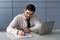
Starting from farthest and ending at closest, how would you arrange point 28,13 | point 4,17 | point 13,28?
point 4,17 < point 28,13 < point 13,28

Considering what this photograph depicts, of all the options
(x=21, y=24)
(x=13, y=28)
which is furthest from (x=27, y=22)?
(x=13, y=28)

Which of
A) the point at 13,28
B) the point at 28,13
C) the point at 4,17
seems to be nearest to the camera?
the point at 13,28

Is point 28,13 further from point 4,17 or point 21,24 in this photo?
point 4,17

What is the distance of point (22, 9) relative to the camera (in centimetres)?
405

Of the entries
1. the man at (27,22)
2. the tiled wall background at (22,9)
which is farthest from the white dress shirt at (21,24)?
the tiled wall background at (22,9)

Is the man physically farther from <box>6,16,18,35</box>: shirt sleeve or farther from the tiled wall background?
the tiled wall background

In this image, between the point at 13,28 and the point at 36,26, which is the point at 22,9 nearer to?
the point at 36,26

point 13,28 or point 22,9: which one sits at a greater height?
point 22,9

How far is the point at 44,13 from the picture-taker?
411cm

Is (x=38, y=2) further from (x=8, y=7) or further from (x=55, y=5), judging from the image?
(x=8, y=7)

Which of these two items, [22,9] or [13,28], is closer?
[13,28]

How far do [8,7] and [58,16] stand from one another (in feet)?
3.91

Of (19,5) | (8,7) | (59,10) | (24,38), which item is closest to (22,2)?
(19,5)

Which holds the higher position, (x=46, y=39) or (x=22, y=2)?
(x=22, y=2)
